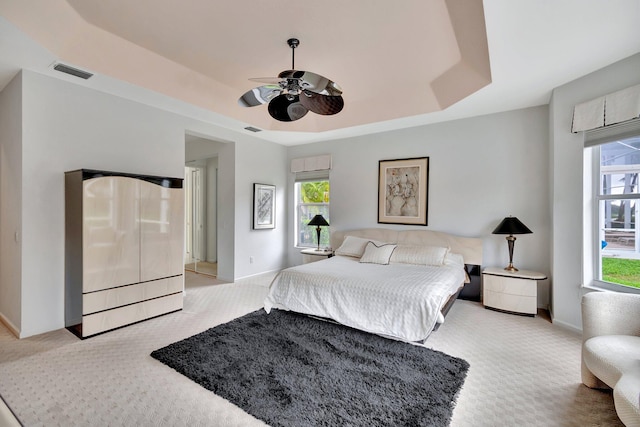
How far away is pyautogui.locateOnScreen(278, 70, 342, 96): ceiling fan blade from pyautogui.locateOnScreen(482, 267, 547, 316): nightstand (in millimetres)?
3070

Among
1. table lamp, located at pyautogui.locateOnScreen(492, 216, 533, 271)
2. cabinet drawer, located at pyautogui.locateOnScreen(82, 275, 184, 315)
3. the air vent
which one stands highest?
the air vent

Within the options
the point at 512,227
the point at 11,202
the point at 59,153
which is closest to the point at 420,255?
the point at 512,227

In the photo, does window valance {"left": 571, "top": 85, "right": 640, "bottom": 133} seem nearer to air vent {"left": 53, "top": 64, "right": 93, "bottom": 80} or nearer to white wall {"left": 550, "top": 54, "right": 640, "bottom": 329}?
white wall {"left": 550, "top": 54, "right": 640, "bottom": 329}

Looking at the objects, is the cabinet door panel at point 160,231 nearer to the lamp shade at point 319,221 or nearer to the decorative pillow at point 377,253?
the lamp shade at point 319,221

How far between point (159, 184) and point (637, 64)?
16.1 feet

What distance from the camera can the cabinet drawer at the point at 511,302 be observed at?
360 centimetres

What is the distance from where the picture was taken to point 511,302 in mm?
3705

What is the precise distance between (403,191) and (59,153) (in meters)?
4.53

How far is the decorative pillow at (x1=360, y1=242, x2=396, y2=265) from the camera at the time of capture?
13.8 feet

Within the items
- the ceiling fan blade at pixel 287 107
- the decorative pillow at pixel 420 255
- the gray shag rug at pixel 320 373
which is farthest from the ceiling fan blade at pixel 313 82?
the decorative pillow at pixel 420 255

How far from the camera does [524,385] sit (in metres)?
2.22

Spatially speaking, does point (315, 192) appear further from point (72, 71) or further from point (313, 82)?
point (72, 71)

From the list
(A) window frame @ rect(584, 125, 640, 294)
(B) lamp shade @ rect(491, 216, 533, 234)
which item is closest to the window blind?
(A) window frame @ rect(584, 125, 640, 294)

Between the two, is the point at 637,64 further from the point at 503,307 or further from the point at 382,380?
the point at 382,380
